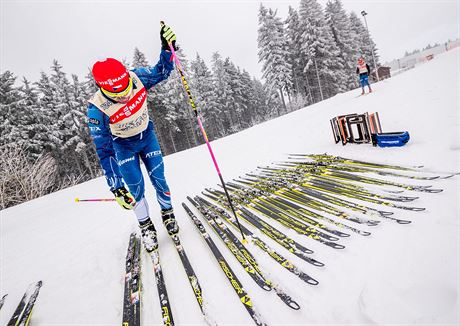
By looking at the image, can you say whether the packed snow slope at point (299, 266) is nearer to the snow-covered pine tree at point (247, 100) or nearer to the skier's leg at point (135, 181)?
the skier's leg at point (135, 181)

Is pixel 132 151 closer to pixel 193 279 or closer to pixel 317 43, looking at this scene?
pixel 193 279

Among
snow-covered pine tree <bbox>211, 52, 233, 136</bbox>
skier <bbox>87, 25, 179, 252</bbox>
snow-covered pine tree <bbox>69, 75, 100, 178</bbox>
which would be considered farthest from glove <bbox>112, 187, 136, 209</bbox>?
snow-covered pine tree <bbox>211, 52, 233, 136</bbox>

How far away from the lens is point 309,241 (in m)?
2.77

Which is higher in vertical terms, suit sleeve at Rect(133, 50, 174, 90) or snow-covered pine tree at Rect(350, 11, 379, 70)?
snow-covered pine tree at Rect(350, 11, 379, 70)

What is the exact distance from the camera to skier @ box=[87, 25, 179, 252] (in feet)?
9.47

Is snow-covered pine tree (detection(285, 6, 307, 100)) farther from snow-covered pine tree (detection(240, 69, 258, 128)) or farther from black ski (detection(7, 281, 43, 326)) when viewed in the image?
black ski (detection(7, 281, 43, 326))

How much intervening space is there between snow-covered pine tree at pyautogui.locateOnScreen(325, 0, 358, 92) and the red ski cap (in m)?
38.6

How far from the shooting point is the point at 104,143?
10.6 feet

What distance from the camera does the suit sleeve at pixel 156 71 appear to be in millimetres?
3443

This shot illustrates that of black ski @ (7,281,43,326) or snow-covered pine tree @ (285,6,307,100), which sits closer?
black ski @ (7,281,43,326)

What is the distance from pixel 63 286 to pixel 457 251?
4.48 m

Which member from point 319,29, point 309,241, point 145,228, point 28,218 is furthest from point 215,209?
point 319,29

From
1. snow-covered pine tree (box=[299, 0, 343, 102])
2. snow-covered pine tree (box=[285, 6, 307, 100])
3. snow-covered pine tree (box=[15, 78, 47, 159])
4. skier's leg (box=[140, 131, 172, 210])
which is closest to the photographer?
skier's leg (box=[140, 131, 172, 210])

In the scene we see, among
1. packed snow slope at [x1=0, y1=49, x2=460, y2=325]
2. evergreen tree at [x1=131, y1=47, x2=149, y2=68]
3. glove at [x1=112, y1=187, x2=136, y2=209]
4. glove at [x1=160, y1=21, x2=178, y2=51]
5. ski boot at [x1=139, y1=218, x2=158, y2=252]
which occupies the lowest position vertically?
packed snow slope at [x1=0, y1=49, x2=460, y2=325]
